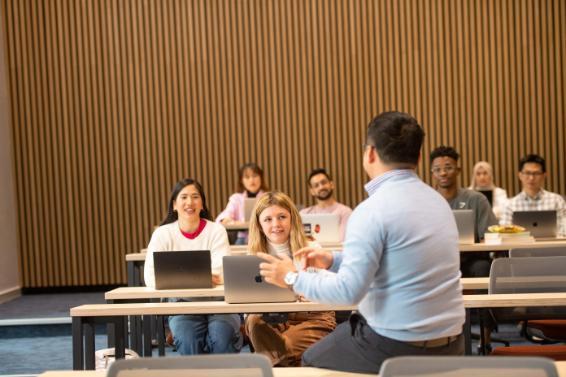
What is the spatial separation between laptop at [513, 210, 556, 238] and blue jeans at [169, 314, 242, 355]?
278cm

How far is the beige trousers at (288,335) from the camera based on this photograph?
424cm

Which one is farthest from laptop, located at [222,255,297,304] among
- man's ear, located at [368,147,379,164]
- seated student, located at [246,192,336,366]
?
man's ear, located at [368,147,379,164]

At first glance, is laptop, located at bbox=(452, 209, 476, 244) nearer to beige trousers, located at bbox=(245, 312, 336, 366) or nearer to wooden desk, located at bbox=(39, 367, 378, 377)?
beige trousers, located at bbox=(245, 312, 336, 366)

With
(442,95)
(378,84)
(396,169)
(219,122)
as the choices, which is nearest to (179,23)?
(219,122)

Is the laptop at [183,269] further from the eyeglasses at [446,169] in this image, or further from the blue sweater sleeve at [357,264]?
the eyeglasses at [446,169]

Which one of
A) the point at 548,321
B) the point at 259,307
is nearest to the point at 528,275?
the point at 548,321

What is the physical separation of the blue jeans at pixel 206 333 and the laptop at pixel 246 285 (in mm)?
951

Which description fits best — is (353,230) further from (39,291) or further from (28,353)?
(39,291)

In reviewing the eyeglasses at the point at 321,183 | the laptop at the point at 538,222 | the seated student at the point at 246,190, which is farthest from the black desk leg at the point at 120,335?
the seated student at the point at 246,190

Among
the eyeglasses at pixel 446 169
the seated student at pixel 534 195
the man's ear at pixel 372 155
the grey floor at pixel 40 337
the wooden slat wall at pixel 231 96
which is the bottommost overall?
the grey floor at pixel 40 337

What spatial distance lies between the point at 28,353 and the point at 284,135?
430cm

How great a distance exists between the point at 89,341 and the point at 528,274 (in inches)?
86.4

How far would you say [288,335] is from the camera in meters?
4.26

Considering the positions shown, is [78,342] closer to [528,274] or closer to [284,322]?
[284,322]
